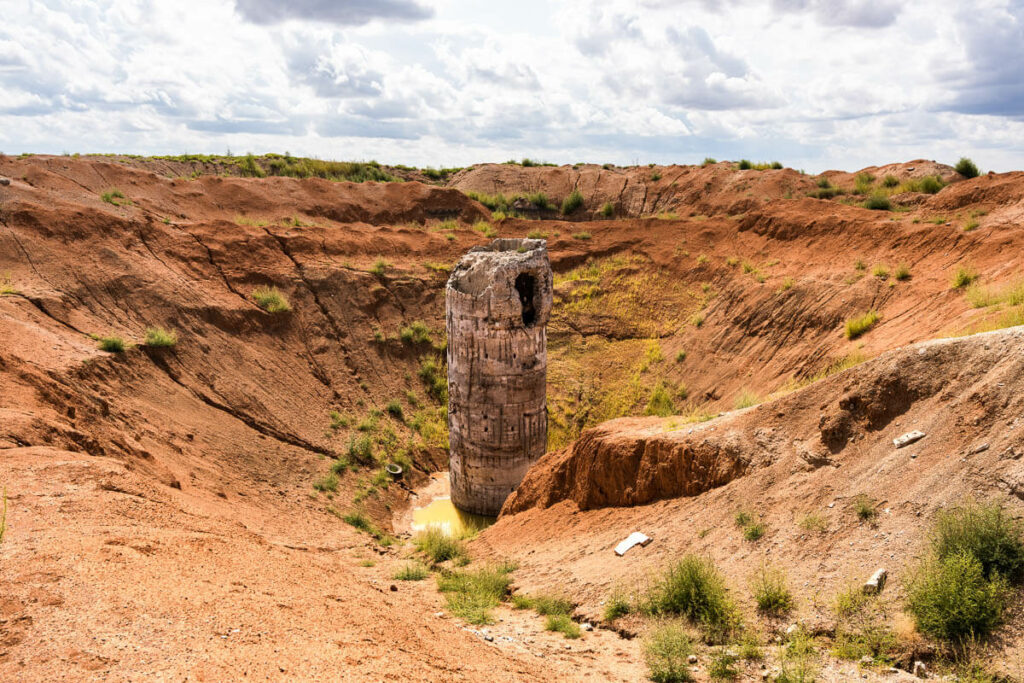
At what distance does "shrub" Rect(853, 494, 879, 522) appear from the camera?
711 centimetres

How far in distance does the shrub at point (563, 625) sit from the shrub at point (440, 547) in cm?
359

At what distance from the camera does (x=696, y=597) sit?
23.7ft

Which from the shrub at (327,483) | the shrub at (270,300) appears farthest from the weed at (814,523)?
the shrub at (270,300)

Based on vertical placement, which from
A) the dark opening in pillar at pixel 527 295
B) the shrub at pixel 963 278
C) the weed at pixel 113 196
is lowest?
the dark opening in pillar at pixel 527 295

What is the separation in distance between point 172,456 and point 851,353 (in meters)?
14.3

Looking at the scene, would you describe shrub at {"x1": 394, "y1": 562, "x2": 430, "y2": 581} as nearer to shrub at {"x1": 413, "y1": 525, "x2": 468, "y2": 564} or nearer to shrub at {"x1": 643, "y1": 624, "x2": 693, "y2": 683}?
shrub at {"x1": 413, "y1": 525, "x2": 468, "y2": 564}

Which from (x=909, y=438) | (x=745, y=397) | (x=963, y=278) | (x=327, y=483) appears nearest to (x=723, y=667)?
(x=909, y=438)

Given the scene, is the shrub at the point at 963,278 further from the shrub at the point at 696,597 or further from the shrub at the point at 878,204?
the shrub at the point at 696,597

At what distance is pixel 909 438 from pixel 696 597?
115 inches

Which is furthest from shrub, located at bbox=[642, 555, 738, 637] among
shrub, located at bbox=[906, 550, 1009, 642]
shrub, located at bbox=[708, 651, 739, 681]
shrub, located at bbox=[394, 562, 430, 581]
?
shrub, located at bbox=[394, 562, 430, 581]

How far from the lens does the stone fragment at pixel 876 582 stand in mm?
6312

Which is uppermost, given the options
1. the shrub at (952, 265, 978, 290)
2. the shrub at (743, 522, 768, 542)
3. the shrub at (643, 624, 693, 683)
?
the shrub at (952, 265, 978, 290)

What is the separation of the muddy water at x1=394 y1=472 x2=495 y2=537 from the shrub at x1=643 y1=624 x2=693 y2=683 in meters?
7.80

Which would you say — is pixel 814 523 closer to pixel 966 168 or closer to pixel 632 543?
pixel 632 543
